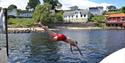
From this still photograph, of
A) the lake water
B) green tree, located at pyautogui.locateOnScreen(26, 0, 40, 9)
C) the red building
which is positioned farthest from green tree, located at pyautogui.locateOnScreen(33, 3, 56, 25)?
the lake water

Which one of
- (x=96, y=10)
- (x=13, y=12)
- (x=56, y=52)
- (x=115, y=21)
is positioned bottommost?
(x=115, y=21)

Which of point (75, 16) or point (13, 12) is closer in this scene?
point (75, 16)

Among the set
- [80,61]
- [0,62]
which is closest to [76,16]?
[80,61]

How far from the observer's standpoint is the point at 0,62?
871 centimetres

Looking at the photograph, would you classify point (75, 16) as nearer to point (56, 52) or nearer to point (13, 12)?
point (13, 12)

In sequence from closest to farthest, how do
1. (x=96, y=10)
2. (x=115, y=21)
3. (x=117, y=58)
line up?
(x=117, y=58)
(x=115, y=21)
(x=96, y=10)

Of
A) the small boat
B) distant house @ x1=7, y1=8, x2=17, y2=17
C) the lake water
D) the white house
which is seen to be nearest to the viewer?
the small boat

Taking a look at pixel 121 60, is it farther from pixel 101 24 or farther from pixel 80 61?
pixel 101 24

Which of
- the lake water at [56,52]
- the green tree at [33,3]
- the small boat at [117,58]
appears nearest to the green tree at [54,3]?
the green tree at [33,3]

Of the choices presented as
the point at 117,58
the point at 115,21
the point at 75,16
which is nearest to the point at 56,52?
the point at 117,58

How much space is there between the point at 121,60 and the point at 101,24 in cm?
15069

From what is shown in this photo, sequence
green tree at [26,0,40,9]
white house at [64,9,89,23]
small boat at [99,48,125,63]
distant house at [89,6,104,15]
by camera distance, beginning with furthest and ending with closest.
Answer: distant house at [89,6,104,15] < green tree at [26,0,40,9] < white house at [64,9,89,23] < small boat at [99,48,125,63]

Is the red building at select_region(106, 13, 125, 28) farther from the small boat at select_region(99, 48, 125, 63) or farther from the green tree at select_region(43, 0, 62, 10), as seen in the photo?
the small boat at select_region(99, 48, 125, 63)

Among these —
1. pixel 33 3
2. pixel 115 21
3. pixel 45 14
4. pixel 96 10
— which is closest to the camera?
pixel 45 14
